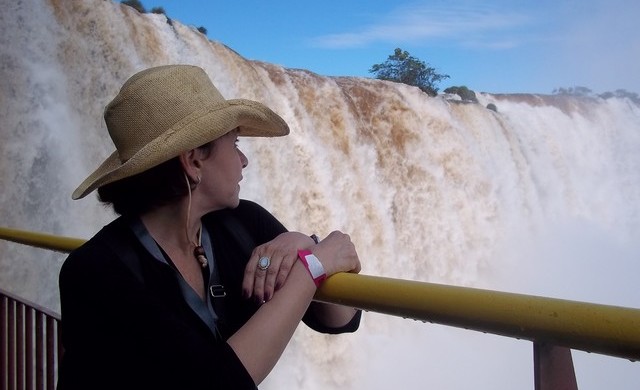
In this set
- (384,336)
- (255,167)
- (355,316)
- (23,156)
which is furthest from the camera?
(384,336)

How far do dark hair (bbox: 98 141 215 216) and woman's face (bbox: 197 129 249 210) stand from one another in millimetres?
21

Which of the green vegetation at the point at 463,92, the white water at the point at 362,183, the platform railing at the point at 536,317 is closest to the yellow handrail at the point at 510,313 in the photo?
the platform railing at the point at 536,317

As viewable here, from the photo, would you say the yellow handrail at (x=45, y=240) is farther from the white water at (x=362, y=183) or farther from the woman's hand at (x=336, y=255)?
the white water at (x=362, y=183)

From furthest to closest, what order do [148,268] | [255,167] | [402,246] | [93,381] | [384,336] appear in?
[402,246], [384,336], [255,167], [148,268], [93,381]

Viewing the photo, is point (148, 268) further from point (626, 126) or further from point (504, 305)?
point (626, 126)

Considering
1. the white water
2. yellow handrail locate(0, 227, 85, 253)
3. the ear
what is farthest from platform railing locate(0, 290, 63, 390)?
the white water

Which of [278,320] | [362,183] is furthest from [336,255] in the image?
[362,183]

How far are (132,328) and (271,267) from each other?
287mm

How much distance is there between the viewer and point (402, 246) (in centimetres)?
1304

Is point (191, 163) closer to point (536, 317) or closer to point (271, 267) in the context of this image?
point (271, 267)

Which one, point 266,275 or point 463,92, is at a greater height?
point 463,92

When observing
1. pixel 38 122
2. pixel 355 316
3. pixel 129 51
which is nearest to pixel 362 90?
pixel 129 51

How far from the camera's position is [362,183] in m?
12.4

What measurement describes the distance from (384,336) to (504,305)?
→ 10.5 metres
